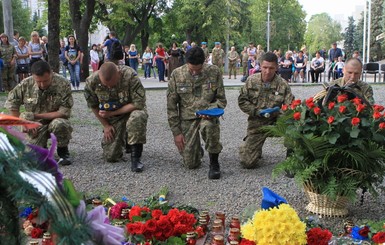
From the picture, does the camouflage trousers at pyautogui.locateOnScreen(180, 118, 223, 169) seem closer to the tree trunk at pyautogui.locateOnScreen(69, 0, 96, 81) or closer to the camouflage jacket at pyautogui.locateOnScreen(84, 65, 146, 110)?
the camouflage jacket at pyautogui.locateOnScreen(84, 65, 146, 110)

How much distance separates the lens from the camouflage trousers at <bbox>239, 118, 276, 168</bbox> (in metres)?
6.63

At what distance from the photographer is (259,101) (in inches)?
263

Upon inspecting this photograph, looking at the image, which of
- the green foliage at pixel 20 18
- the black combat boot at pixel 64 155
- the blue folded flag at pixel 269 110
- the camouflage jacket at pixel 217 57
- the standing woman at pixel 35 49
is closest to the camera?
the blue folded flag at pixel 269 110

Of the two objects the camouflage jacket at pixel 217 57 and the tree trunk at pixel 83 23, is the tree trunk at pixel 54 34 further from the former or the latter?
the camouflage jacket at pixel 217 57

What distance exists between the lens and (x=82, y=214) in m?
1.43

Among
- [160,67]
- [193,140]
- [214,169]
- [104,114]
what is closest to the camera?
[214,169]

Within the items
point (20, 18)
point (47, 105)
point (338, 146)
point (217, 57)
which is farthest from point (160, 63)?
point (20, 18)

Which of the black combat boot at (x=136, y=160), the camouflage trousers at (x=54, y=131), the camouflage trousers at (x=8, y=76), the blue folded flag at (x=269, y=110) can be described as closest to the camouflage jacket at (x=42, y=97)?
the camouflage trousers at (x=54, y=131)

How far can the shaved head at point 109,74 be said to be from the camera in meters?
6.43

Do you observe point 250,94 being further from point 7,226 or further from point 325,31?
point 325,31

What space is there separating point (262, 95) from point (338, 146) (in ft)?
7.32

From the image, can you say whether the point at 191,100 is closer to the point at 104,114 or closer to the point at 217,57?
the point at 104,114

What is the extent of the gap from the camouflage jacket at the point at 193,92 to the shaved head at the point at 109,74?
714mm

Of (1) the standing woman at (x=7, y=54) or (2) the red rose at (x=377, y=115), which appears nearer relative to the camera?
(2) the red rose at (x=377, y=115)
